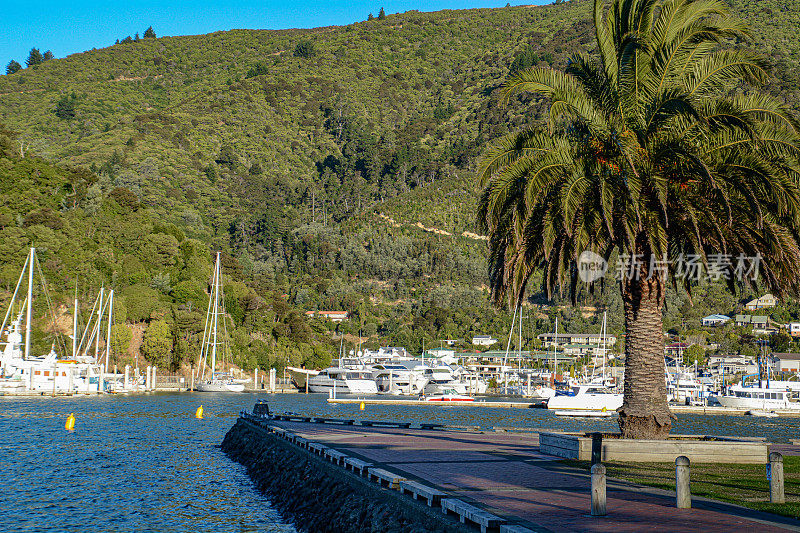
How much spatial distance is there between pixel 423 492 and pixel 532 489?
93.4 inches

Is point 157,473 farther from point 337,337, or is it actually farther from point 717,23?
point 337,337

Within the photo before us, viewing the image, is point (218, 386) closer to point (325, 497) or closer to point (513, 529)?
point (325, 497)

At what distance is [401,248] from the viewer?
164750 millimetres

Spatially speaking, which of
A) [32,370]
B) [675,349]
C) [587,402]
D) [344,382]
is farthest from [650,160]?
[675,349]

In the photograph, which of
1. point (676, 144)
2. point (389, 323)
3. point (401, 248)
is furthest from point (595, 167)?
point (401, 248)

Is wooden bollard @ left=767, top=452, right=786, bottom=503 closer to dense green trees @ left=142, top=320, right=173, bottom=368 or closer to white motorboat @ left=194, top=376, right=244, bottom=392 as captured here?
white motorboat @ left=194, top=376, right=244, bottom=392

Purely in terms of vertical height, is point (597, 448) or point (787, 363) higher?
point (787, 363)

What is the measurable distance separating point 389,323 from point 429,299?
11.4 m

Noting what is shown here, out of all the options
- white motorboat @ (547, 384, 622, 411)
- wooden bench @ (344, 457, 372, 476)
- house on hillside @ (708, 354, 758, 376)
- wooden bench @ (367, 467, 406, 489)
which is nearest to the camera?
wooden bench @ (367, 467, 406, 489)

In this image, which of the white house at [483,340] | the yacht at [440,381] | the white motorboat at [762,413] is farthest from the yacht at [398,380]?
the white house at [483,340]

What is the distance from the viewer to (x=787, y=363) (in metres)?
110

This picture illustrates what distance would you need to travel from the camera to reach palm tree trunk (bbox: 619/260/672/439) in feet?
64.1

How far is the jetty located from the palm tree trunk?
242 centimetres

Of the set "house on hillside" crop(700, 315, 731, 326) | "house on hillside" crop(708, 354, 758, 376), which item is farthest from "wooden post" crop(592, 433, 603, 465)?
"house on hillside" crop(700, 315, 731, 326)
